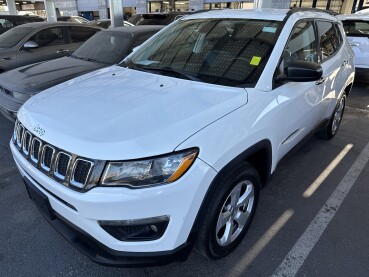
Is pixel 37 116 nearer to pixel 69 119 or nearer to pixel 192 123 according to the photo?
pixel 69 119

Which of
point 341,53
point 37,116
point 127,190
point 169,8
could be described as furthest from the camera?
point 169,8

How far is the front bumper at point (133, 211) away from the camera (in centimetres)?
163

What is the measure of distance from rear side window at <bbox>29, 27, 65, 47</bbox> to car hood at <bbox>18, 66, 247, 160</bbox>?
178 inches

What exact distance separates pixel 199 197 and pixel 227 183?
0.94 ft

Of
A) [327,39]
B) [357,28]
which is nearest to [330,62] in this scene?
[327,39]

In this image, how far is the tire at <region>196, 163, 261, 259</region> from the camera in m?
1.90

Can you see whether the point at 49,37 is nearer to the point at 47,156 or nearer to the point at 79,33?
the point at 79,33

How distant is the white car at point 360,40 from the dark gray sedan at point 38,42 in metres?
6.28

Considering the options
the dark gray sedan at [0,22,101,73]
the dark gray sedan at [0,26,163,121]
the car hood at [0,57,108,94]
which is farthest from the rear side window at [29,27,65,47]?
the car hood at [0,57,108,94]

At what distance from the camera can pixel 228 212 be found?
2.17m

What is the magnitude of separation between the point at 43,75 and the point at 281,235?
148 inches

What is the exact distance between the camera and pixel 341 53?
12.7ft

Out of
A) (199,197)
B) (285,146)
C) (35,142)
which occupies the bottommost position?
(285,146)

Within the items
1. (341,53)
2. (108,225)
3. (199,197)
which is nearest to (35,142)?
(108,225)
